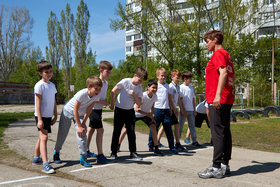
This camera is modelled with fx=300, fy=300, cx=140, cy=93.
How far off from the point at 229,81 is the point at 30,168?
3264mm

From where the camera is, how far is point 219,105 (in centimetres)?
409

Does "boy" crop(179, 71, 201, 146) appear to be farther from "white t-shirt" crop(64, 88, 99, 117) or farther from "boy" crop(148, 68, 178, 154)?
"white t-shirt" crop(64, 88, 99, 117)

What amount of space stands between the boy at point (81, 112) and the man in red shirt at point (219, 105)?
1.71m

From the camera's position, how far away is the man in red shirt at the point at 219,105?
408 centimetres

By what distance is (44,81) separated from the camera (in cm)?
485

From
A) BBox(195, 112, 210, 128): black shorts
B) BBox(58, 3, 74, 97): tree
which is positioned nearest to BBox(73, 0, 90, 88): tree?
BBox(58, 3, 74, 97): tree

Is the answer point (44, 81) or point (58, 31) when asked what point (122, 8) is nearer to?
point (44, 81)

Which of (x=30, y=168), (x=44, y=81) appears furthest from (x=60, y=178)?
(x=44, y=81)

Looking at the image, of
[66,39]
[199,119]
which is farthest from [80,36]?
[199,119]

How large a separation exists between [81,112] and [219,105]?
2.19 m

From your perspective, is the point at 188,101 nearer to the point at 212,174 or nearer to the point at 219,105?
the point at 219,105

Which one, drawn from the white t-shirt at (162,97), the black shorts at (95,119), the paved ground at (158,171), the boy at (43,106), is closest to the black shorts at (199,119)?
the paved ground at (158,171)

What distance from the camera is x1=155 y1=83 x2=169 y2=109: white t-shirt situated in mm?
6184

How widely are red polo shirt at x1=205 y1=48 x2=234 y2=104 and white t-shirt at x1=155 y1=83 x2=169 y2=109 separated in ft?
6.22
